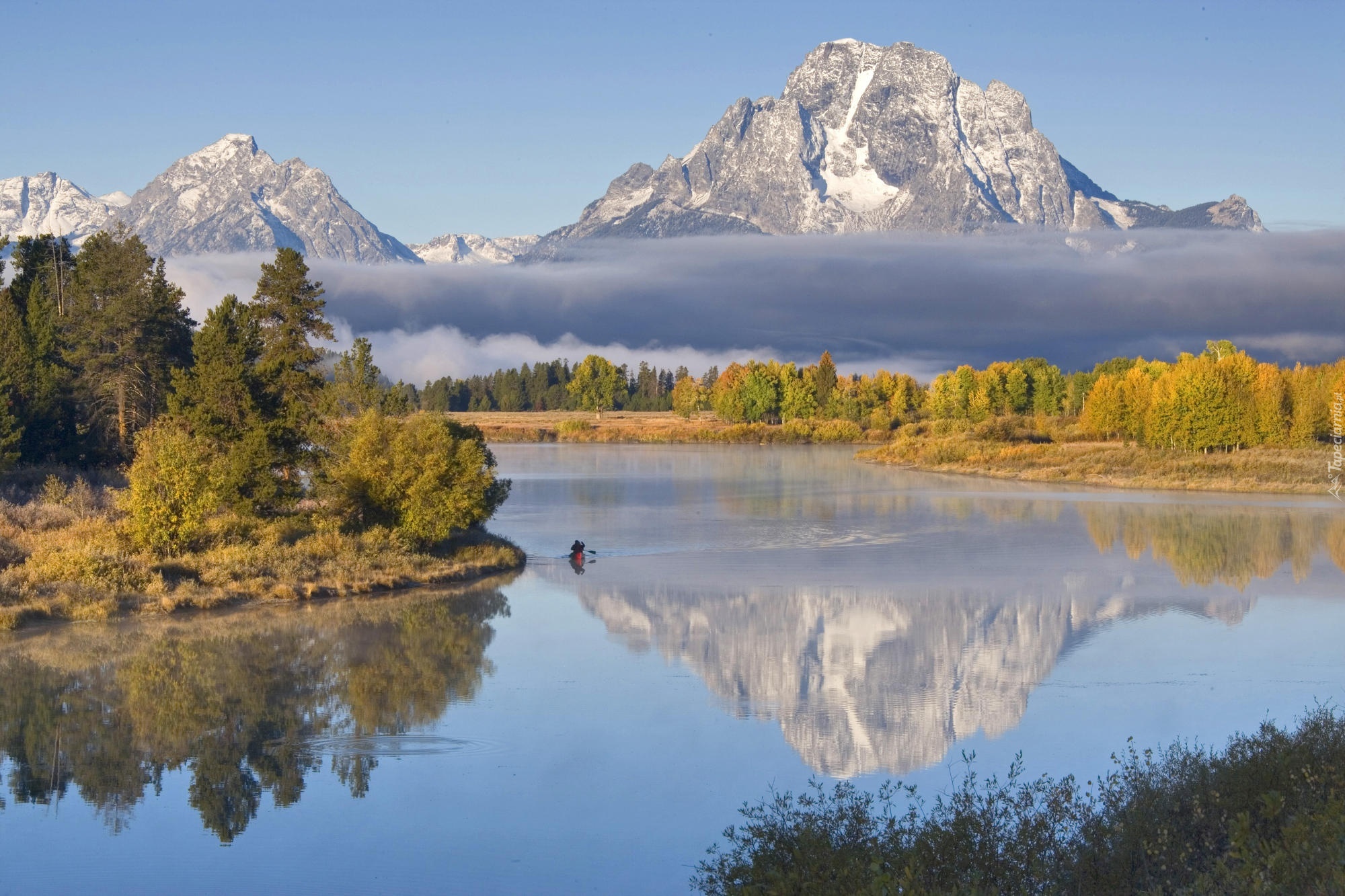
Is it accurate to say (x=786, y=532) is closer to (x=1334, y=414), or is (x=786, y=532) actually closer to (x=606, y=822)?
(x=606, y=822)

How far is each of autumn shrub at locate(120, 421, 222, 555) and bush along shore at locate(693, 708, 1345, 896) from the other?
2194 centimetres

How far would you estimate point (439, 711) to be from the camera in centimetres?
1933

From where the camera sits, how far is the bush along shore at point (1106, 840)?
863 cm

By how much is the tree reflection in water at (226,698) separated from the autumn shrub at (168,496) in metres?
4.68

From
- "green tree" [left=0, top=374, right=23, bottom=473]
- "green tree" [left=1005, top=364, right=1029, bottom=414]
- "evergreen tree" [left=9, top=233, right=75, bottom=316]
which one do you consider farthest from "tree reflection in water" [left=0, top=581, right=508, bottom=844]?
"green tree" [left=1005, top=364, right=1029, bottom=414]

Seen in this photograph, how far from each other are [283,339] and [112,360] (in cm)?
1272

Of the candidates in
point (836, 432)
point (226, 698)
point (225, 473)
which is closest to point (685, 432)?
point (836, 432)

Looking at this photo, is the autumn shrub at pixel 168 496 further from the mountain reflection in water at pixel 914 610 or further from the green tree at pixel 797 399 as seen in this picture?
the green tree at pixel 797 399

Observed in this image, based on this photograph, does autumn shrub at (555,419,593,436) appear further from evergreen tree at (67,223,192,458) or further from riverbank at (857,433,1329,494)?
evergreen tree at (67,223,192,458)

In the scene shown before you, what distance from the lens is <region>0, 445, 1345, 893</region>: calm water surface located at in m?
13.6

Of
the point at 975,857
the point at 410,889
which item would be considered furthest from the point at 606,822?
the point at 975,857

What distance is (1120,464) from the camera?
270 ft

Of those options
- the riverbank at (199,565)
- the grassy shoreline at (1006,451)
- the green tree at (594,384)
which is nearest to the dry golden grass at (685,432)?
the grassy shoreline at (1006,451)

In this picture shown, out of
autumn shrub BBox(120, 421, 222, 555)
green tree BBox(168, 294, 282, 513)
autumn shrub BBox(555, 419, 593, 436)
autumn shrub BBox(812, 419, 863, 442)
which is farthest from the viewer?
autumn shrub BBox(812, 419, 863, 442)
